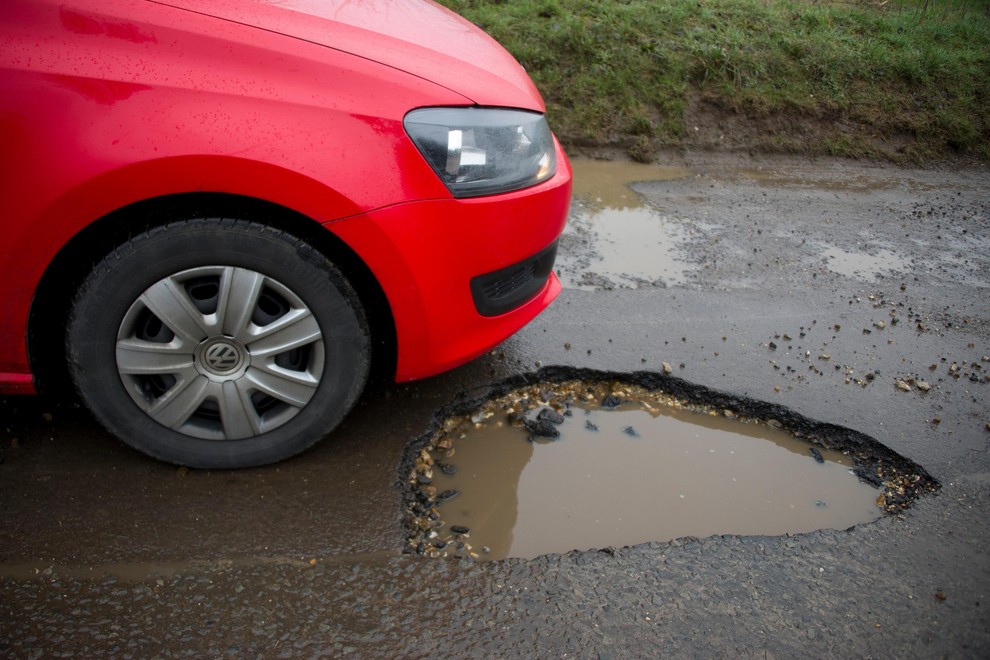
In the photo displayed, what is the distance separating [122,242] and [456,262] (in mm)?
1032

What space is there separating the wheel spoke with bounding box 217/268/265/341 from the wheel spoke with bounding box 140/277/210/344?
65mm

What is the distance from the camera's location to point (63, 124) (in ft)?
6.97

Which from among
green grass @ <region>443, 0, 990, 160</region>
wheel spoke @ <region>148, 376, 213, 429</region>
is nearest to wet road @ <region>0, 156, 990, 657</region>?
wheel spoke @ <region>148, 376, 213, 429</region>

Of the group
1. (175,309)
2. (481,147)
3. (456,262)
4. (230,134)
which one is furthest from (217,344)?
(481,147)

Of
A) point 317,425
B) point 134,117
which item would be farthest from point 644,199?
point 134,117

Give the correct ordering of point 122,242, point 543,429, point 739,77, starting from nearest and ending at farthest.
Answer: point 122,242, point 543,429, point 739,77

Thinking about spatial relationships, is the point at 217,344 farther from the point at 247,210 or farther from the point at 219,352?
the point at 247,210

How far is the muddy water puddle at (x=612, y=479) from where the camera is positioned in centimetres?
258

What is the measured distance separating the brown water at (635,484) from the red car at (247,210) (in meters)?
0.49

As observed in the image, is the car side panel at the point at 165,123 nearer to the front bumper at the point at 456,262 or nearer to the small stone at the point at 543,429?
the front bumper at the point at 456,262

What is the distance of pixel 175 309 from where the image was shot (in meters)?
2.38

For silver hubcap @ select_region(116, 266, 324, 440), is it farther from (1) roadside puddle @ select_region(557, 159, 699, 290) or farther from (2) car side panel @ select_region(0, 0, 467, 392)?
(1) roadside puddle @ select_region(557, 159, 699, 290)

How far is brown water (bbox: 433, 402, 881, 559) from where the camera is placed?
260 cm

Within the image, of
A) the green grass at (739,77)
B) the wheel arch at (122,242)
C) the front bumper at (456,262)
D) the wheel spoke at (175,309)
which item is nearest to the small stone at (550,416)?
the front bumper at (456,262)
